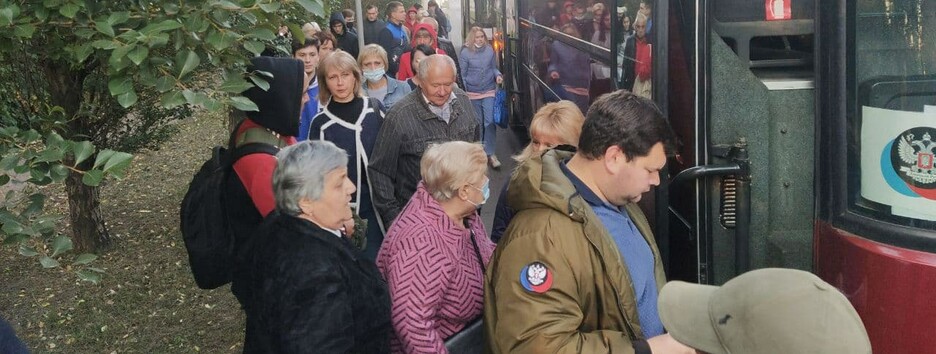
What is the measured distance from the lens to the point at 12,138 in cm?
270

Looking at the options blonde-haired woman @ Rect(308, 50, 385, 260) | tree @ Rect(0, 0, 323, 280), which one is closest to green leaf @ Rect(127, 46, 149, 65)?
tree @ Rect(0, 0, 323, 280)

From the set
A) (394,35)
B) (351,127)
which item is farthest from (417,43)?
(351,127)

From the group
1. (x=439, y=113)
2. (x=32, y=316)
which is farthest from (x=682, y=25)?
(x=32, y=316)

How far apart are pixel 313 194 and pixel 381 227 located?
2.14 m

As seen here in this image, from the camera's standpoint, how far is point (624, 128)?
2613 millimetres

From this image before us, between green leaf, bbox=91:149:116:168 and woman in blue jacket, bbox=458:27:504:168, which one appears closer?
green leaf, bbox=91:149:116:168

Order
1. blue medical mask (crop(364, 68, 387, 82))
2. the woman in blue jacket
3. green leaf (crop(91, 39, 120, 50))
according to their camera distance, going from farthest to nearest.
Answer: the woman in blue jacket
blue medical mask (crop(364, 68, 387, 82))
green leaf (crop(91, 39, 120, 50))

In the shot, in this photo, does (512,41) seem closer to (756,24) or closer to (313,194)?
(756,24)

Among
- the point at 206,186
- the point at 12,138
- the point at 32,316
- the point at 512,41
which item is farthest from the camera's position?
the point at 512,41

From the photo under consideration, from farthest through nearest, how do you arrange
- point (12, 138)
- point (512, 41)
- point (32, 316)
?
point (512, 41), point (32, 316), point (12, 138)

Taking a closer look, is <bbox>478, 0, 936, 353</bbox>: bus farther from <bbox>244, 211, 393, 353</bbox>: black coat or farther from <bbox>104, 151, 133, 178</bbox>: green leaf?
<bbox>104, 151, 133, 178</bbox>: green leaf

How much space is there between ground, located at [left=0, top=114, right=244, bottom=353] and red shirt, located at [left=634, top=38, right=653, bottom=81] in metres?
2.89

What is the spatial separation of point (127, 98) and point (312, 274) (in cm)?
68

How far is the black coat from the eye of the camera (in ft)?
8.57
